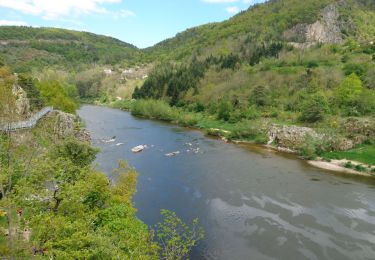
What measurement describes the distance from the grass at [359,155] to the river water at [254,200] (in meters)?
7.09

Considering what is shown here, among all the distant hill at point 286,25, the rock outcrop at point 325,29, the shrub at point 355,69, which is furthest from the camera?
the rock outcrop at point 325,29

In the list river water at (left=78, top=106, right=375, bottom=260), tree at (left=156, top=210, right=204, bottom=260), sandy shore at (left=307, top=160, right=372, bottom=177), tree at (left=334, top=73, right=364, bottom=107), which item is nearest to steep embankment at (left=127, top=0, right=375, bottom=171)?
tree at (left=334, top=73, right=364, bottom=107)

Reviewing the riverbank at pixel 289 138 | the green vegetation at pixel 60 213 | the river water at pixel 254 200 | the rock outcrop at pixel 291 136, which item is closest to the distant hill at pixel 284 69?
the riverbank at pixel 289 138

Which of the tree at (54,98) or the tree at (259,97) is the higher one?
the tree at (259,97)

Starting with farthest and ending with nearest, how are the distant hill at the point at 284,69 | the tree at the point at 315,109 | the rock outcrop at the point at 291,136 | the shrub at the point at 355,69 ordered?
the shrub at the point at 355,69, the distant hill at the point at 284,69, the tree at the point at 315,109, the rock outcrop at the point at 291,136

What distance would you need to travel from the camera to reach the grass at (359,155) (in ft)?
196

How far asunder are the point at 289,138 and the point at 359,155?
13.8 meters

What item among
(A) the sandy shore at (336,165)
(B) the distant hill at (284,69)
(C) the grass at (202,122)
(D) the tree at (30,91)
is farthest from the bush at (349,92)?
(D) the tree at (30,91)

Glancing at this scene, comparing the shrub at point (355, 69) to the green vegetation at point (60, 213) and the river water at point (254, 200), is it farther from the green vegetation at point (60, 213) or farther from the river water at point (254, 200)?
the green vegetation at point (60, 213)

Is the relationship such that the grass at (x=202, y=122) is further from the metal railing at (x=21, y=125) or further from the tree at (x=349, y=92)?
the metal railing at (x=21, y=125)

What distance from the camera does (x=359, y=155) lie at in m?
61.6

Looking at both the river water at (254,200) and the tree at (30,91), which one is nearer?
the river water at (254,200)

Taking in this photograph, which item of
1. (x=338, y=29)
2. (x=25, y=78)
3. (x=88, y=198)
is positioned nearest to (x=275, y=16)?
(x=338, y=29)

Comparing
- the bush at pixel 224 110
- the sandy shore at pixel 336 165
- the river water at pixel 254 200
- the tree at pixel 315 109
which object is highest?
the tree at pixel 315 109
